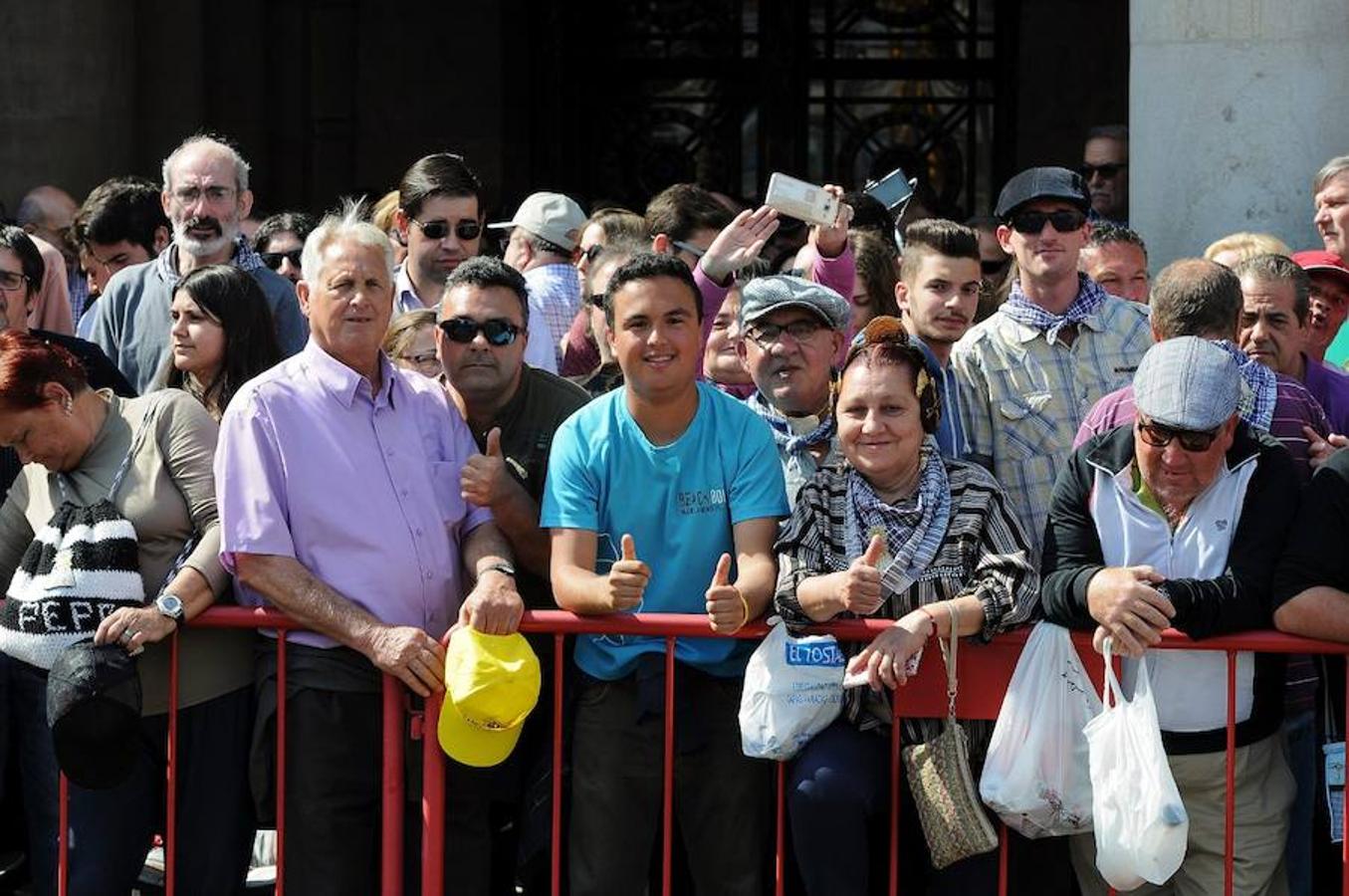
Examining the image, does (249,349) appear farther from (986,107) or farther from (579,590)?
(986,107)

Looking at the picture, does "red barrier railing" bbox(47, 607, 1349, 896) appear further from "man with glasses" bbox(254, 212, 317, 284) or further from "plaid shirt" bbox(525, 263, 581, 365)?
"man with glasses" bbox(254, 212, 317, 284)

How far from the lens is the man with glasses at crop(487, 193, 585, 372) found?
7988mm

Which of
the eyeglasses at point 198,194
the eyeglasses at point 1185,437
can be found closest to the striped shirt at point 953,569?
the eyeglasses at point 1185,437

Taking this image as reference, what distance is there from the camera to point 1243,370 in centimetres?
563

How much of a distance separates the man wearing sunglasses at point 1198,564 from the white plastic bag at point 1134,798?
17 centimetres

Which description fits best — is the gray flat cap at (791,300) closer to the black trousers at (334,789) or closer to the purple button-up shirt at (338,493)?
the purple button-up shirt at (338,493)

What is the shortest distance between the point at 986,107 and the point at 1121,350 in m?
8.86

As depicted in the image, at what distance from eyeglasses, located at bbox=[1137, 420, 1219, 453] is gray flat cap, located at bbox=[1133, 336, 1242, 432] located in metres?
0.02

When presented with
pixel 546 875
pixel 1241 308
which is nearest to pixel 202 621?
pixel 546 875

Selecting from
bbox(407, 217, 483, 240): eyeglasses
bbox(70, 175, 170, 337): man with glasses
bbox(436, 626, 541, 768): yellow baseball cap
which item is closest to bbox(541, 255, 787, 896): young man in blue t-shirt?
bbox(436, 626, 541, 768): yellow baseball cap

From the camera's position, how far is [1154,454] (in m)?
5.18

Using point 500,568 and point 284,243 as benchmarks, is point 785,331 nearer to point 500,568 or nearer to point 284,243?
point 500,568

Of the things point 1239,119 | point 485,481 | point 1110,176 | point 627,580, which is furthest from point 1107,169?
point 627,580

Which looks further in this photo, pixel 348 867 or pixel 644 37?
pixel 644 37
